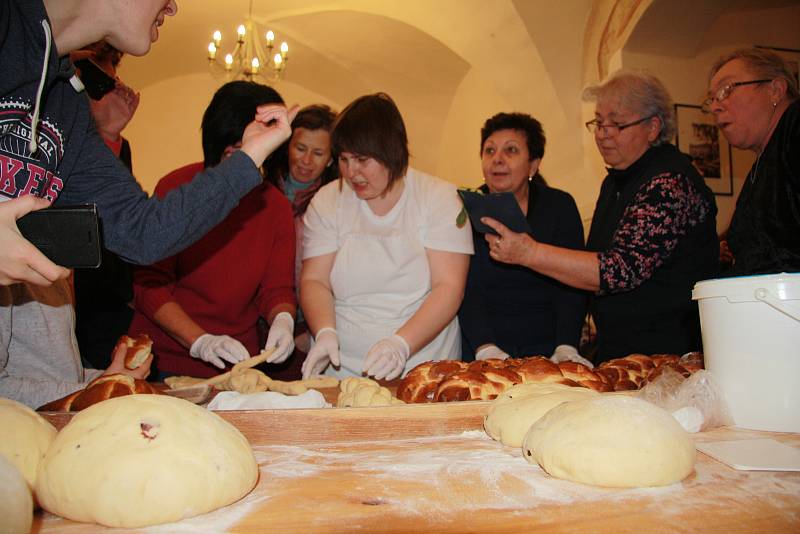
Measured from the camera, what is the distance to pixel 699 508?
2.57ft

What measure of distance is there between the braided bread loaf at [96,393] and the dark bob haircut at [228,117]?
117 cm

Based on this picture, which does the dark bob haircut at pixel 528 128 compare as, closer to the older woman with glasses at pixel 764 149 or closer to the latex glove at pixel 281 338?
the older woman with glasses at pixel 764 149

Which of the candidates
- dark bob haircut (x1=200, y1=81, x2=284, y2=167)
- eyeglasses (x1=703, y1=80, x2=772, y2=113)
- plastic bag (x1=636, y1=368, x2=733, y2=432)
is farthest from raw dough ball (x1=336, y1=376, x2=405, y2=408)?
eyeglasses (x1=703, y1=80, x2=772, y2=113)

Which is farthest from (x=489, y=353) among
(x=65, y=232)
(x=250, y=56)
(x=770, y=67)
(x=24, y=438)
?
(x=250, y=56)

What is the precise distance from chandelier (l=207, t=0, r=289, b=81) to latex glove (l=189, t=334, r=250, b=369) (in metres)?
4.45

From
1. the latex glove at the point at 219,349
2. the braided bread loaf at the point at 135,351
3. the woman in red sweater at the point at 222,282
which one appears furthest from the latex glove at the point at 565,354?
the braided bread loaf at the point at 135,351

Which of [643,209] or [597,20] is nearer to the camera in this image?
[643,209]

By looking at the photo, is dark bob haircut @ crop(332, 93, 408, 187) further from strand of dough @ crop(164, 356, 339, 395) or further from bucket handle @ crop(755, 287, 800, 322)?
bucket handle @ crop(755, 287, 800, 322)

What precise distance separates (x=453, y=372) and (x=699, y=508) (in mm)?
902

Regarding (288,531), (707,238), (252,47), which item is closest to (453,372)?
(288,531)

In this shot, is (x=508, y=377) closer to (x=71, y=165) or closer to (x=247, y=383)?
(x=247, y=383)

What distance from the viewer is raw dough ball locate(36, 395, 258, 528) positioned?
0.73 m

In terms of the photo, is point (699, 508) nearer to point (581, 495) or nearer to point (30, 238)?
point (581, 495)

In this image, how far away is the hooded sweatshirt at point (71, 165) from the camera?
1.26m
